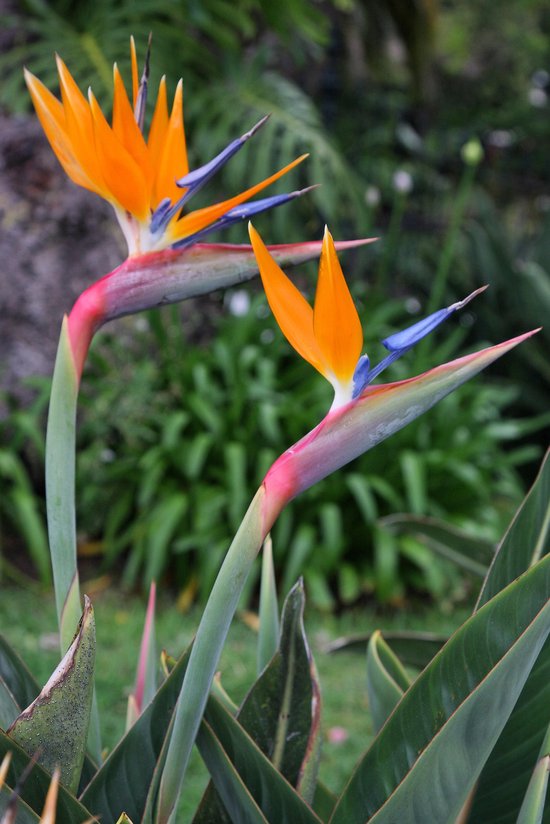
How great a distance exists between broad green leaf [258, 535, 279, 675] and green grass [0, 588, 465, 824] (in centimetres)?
122

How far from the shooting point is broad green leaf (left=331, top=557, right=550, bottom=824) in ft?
2.21

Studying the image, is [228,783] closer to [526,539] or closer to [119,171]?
[526,539]

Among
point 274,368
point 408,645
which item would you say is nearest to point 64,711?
point 408,645

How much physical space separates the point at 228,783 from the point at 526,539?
363 millimetres

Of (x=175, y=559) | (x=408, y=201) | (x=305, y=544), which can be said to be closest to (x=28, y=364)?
(x=175, y=559)

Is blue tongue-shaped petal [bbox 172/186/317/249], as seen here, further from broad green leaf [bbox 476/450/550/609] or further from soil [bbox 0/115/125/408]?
soil [bbox 0/115/125/408]

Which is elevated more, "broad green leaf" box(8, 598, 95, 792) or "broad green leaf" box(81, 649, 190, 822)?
"broad green leaf" box(8, 598, 95, 792)

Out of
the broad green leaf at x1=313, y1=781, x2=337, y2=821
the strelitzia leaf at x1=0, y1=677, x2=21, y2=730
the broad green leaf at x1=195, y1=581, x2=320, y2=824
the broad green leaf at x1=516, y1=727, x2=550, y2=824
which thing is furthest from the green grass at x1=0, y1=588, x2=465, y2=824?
the broad green leaf at x1=516, y1=727, x2=550, y2=824

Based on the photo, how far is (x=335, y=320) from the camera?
67 cm

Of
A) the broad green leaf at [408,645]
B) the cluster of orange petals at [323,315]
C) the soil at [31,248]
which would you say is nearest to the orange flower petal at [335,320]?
the cluster of orange petals at [323,315]

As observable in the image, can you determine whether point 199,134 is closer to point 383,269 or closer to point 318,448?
point 383,269

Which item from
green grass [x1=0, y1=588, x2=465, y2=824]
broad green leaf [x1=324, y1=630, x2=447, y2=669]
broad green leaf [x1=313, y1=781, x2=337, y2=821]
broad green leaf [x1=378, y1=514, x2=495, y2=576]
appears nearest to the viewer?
broad green leaf [x1=313, y1=781, x2=337, y2=821]

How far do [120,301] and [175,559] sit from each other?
286cm

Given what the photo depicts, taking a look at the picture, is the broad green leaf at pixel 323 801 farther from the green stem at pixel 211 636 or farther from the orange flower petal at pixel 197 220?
the orange flower petal at pixel 197 220
